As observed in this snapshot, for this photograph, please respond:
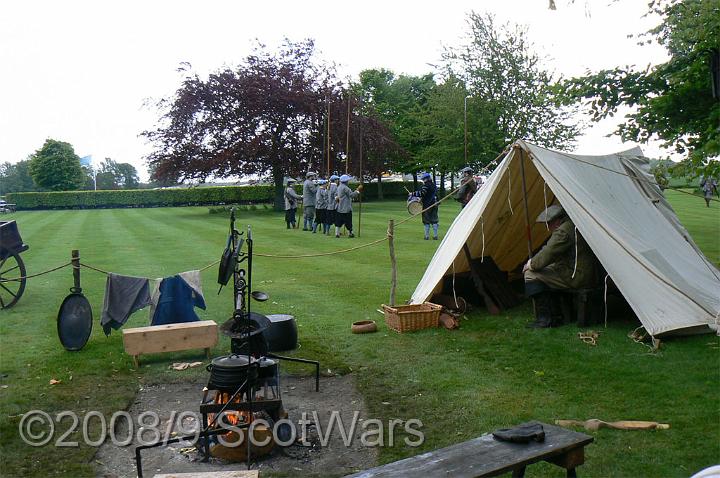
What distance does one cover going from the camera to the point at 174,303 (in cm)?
815

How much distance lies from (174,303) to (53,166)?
51676 mm

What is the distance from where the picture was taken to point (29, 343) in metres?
8.24

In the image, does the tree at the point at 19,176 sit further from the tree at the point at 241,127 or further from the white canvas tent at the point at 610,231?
the white canvas tent at the point at 610,231

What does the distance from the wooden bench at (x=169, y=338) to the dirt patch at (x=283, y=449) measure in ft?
2.79

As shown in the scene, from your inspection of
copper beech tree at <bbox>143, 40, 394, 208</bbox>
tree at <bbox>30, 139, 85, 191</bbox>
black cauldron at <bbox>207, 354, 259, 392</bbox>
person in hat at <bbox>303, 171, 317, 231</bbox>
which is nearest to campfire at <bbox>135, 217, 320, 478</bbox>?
black cauldron at <bbox>207, 354, 259, 392</bbox>

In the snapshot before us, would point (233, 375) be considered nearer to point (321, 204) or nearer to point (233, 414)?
point (233, 414)

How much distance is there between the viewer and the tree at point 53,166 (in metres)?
53.9

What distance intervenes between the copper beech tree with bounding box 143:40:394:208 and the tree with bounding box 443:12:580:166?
6.62 meters

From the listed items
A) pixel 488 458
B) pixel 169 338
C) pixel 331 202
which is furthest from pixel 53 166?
pixel 488 458

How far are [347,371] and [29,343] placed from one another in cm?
406

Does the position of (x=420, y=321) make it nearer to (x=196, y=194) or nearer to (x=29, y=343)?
(x=29, y=343)

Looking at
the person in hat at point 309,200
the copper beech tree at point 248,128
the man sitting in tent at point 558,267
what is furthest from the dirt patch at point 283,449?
the copper beech tree at point 248,128

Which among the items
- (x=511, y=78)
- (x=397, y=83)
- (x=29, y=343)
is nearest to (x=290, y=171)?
(x=511, y=78)

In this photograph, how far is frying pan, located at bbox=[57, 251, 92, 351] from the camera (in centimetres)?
784
